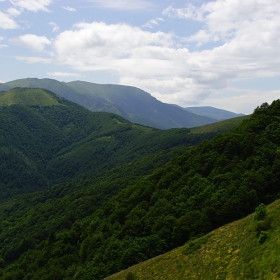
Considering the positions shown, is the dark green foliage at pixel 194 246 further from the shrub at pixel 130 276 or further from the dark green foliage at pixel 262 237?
the dark green foliage at pixel 262 237

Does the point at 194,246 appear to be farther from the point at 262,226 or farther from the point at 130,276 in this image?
the point at 262,226

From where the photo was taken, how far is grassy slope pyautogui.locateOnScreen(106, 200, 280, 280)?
75.9ft

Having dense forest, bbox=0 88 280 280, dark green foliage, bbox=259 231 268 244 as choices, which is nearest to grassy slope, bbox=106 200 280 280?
dark green foliage, bbox=259 231 268 244

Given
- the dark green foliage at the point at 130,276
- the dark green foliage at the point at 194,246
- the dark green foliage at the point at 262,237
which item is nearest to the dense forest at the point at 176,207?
the dark green foliage at the point at 194,246

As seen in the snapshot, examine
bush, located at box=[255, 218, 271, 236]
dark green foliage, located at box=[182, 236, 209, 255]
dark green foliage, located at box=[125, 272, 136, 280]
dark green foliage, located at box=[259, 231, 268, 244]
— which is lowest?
dark green foliage, located at box=[125, 272, 136, 280]

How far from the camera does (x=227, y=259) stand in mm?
27094

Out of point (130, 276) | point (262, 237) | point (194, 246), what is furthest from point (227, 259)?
point (130, 276)

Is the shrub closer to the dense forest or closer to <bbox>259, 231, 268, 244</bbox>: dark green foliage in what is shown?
the dense forest

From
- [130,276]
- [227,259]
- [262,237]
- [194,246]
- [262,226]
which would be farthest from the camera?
[194,246]

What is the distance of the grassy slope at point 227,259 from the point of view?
2314 cm

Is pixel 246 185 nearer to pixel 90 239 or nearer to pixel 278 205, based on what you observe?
pixel 278 205

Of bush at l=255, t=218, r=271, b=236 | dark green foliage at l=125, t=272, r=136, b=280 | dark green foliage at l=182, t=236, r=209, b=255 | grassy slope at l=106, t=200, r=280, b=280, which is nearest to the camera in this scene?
grassy slope at l=106, t=200, r=280, b=280

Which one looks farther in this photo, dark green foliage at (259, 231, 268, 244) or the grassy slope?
dark green foliage at (259, 231, 268, 244)

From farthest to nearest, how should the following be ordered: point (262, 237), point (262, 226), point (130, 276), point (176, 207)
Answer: point (176, 207)
point (130, 276)
point (262, 226)
point (262, 237)
